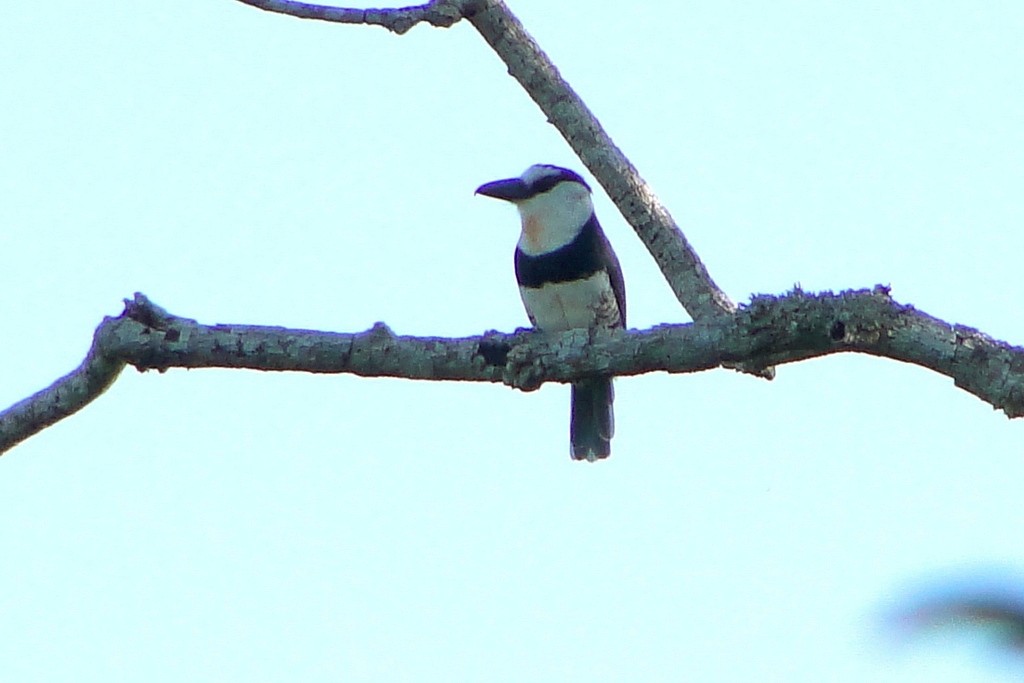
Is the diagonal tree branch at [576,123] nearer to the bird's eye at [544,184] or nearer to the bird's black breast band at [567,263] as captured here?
the bird's black breast band at [567,263]

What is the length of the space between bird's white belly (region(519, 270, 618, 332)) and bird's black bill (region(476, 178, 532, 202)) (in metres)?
0.54

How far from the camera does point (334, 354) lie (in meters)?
3.10

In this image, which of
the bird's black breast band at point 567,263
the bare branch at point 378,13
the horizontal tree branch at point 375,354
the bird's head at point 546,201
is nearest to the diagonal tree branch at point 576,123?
the bare branch at point 378,13

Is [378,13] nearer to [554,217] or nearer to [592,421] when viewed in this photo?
[554,217]

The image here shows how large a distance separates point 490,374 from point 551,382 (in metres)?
0.16

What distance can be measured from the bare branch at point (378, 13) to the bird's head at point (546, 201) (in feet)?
4.04

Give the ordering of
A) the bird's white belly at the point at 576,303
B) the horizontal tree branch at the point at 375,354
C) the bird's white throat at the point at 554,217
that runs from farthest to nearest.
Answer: the bird's white throat at the point at 554,217 → the bird's white belly at the point at 576,303 → the horizontal tree branch at the point at 375,354

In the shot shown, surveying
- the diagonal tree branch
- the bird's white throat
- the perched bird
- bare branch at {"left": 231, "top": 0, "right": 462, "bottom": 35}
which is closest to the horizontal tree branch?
the diagonal tree branch

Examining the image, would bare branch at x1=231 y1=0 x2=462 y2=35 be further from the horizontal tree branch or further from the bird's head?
the horizontal tree branch

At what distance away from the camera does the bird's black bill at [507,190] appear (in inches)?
226

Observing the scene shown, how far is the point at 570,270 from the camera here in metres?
5.40

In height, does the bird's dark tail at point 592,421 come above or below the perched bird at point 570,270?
below

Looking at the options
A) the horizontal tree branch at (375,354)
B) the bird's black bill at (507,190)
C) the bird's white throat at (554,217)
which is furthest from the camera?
the bird's black bill at (507,190)

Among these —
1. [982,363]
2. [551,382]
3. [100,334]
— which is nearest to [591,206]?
[551,382]
